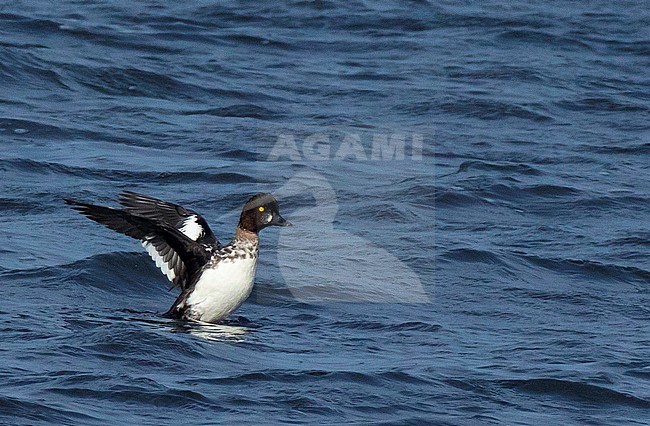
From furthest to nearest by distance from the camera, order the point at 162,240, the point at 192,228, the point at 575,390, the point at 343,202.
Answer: the point at 343,202 < the point at 192,228 < the point at 162,240 < the point at 575,390

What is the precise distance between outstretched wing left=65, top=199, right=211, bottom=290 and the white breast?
0.45 feet

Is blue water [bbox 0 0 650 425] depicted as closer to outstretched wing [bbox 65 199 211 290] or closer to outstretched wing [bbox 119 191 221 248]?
outstretched wing [bbox 65 199 211 290]

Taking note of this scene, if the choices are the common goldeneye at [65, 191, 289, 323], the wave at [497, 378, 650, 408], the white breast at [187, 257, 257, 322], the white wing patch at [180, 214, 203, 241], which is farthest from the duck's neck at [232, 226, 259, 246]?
the wave at [497, 378, 650, 408]

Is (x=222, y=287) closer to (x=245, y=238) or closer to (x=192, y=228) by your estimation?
(x=245, y=238)

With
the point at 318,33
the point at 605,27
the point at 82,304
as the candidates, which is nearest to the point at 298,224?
the point at 82,304

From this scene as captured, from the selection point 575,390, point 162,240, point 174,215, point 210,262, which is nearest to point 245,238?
point 210,262

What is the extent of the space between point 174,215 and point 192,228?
0.26 meters

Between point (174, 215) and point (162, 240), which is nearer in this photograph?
point (162, 240)

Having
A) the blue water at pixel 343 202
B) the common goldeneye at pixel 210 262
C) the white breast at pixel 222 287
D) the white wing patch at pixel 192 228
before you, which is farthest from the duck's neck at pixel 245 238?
the blue water at pixel 343 202

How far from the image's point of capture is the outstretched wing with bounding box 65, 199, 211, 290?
8.15 m

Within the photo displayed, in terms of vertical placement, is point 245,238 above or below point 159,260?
above

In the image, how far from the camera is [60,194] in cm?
1158

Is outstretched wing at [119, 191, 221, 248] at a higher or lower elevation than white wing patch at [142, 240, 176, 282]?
higher

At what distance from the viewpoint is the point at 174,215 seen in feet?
30.5
